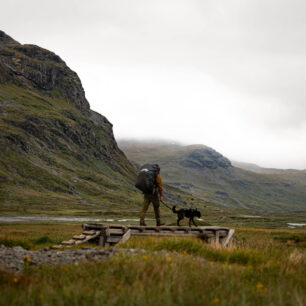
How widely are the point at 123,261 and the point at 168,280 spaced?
1.66m

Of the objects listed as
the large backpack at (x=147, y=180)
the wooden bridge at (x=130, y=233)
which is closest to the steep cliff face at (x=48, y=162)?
the wooden bridge at (x=130, y=233)

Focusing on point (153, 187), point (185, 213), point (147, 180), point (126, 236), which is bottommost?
point (126, 236)

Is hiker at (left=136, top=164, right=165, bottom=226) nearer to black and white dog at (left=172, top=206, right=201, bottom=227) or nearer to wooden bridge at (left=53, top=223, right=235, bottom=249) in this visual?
black and white dog at (left=172, top=206, right=201, bottom=227)

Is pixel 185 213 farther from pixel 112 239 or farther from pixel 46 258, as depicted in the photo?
pixel 46 258

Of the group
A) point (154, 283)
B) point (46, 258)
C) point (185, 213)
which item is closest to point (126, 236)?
point (185, 213)

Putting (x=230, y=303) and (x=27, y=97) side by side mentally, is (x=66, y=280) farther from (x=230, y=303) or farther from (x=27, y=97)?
(x=27, y=97)

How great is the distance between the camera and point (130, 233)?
14930 millimetres

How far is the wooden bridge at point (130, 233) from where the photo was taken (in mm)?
14805

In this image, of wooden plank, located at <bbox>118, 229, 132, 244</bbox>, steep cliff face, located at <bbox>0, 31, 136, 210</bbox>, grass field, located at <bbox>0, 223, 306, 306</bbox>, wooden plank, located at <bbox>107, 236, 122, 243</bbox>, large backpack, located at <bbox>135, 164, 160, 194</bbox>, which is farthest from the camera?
steep cliff face, located at <bbox>0, 31, 136, 210</bbox>

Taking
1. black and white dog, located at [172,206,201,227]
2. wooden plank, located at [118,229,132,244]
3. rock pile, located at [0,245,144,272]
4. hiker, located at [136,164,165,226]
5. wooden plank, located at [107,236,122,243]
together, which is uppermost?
hiker, located at [136,164,165,226]

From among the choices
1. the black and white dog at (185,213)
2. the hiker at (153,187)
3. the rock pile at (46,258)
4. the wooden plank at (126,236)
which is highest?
the hiker at (153,187)

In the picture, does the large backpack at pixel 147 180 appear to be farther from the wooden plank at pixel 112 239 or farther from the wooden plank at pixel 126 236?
the wooden plank at pixel 112 239

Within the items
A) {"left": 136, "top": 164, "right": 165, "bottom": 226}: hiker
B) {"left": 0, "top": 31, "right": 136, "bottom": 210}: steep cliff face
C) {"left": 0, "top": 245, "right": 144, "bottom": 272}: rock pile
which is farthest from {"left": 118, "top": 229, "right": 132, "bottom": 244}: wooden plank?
{"left": 0, "top": 31, "right": 136, "bottom": 210}: steep cliff face

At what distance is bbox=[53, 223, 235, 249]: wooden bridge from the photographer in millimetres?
14805
